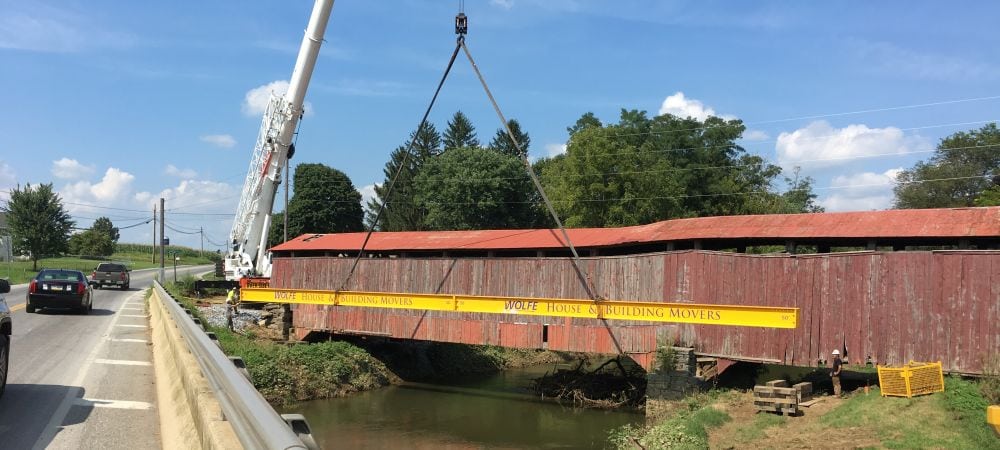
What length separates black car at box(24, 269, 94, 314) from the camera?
71.2 ft

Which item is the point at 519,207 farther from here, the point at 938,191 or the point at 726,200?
the point at 938,191

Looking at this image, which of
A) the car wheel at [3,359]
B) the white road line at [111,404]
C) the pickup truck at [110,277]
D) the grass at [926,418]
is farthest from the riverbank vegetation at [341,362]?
the grass at [926,418]

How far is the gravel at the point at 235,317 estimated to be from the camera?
1180 inches

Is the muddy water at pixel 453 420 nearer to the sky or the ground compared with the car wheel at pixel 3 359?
nearer to the ground

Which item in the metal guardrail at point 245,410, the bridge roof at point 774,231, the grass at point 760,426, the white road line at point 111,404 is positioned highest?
the bridge roof at point 774,231

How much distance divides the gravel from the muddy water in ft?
23.1

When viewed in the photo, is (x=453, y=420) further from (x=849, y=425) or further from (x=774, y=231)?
(x=849, y=425)

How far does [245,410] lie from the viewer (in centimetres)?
336

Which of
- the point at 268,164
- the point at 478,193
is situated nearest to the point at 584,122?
the point at 478,193

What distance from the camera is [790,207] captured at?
62.3 m

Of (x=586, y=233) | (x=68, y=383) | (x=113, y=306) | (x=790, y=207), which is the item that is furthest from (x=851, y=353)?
(x=790, y=207)

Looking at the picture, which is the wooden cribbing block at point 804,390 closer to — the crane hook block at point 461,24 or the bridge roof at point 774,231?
the bridge roof at point 774,231

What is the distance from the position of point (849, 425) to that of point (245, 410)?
14.3 m

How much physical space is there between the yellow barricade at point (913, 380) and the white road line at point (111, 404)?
14.3 m
